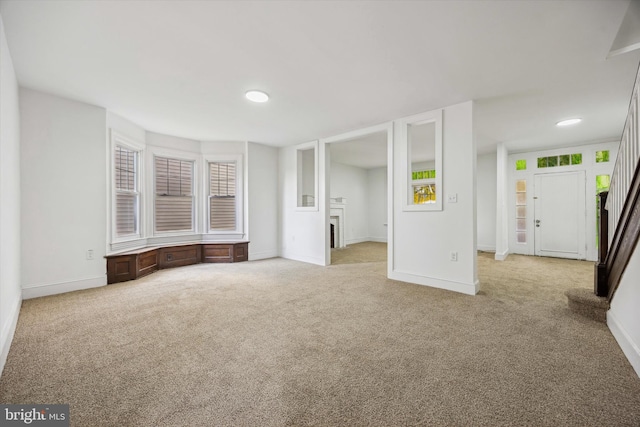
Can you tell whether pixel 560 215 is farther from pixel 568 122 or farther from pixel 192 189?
pixel 192 189

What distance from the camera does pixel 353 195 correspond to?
8.95m

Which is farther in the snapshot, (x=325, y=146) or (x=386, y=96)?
(x=325, y=146)

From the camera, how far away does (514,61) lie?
8.48 ft

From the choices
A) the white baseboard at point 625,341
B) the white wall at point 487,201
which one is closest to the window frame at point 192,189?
the white baseboard at point 625,341

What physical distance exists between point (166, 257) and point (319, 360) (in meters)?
4.21

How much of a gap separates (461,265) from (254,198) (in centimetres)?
415

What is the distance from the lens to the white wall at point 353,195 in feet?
27.5

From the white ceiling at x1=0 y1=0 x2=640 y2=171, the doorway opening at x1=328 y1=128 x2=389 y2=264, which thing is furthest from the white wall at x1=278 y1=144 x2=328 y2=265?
the white ceiling at x1=0 y1=0 x2=640 y2=171

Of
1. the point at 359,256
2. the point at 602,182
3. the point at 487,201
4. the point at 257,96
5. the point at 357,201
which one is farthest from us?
the point at 357,201

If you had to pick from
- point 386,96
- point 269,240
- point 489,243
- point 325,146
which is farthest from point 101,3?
point 489,243

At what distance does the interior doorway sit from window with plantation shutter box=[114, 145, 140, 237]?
4014mm

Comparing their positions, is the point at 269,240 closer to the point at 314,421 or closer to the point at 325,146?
the point at 325,146

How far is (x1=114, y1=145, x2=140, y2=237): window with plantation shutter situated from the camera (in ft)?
14.4

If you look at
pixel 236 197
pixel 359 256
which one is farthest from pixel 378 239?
pixel 236 197
